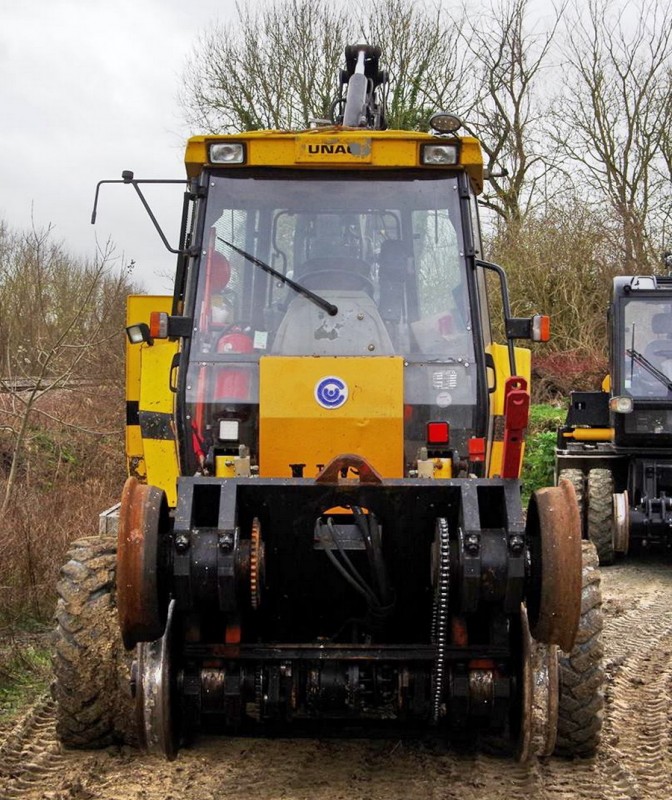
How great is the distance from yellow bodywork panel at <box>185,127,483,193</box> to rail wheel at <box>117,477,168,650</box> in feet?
6.49

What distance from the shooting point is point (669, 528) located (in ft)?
34.7

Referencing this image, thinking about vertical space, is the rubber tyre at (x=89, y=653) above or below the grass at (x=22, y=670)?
above

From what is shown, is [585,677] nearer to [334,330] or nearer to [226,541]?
[226,541]

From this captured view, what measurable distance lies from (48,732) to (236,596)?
164cm

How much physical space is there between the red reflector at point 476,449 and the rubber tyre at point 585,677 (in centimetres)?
70

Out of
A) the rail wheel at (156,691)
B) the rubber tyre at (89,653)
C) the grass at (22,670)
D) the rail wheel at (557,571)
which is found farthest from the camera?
the grass at (22,670)

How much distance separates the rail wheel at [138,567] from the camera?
13.6 feet

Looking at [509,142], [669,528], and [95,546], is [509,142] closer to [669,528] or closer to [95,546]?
[669,528]

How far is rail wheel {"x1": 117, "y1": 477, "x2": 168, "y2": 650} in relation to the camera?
4152mm

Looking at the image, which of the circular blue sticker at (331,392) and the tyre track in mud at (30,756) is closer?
the tyre track in mud at (30,756)

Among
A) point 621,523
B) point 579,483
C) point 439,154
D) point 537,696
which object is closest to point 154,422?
point 439,154

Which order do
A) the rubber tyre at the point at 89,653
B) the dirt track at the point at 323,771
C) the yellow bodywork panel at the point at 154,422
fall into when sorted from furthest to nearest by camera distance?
the yellow bodywork panel at the point at 154,422 → the rubber tyre at the point at 89,653 → the dirt track at the point at 323,771

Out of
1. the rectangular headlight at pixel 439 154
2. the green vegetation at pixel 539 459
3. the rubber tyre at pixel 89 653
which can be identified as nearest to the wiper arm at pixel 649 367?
the green vegetation at pixel 539 459

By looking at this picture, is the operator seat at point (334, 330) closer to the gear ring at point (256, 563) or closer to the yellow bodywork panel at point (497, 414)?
the yellow bodywork panel at point (497, 414)
